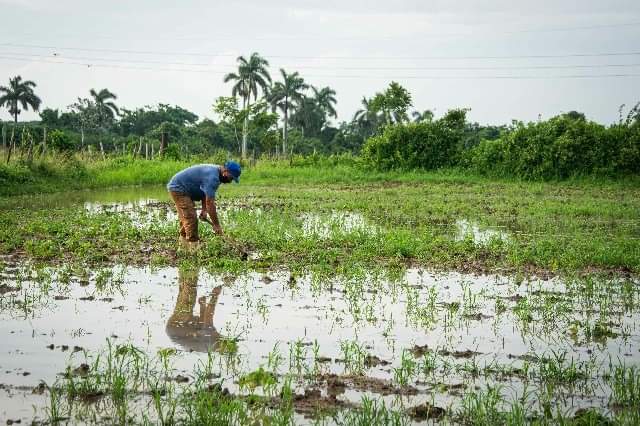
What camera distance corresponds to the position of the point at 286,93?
73812 millimetres

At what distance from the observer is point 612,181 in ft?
95.2

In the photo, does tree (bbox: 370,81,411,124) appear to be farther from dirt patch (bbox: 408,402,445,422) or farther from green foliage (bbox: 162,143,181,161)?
dirt patch (bbox: 408,402,445,422)

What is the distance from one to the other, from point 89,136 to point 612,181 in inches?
2138

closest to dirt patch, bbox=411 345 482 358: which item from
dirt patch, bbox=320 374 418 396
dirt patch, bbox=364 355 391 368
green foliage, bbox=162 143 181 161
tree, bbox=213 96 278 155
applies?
dirt patch, bbox=364 355 391 368

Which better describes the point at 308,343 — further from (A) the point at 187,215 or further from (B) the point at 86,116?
(B) the point at 86,116

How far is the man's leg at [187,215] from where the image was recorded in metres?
11.0

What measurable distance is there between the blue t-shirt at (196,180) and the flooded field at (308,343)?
111 centimetres

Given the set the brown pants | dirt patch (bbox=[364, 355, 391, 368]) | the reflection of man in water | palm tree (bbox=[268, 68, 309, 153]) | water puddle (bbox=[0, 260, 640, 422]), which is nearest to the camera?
water puddle (bbox=[0, 260, 640, 422])

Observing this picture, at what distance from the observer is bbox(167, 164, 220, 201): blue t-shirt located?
35.1 feet

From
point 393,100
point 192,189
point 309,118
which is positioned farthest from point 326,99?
point 192,189

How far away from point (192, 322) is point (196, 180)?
4476 millimetres

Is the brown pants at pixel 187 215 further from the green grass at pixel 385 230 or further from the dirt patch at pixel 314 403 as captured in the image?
the dirt patch at pixel 314 403

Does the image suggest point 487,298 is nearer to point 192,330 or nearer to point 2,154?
point 192,330

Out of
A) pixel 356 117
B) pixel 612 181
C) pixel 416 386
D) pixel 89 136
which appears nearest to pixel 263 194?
pixel 612 181
